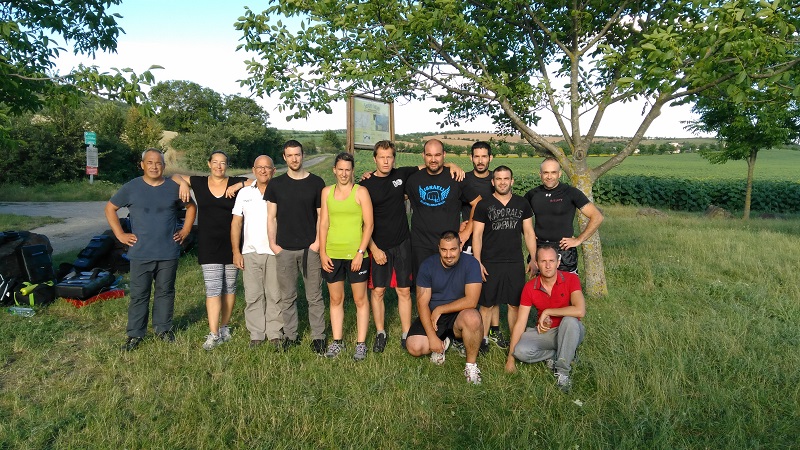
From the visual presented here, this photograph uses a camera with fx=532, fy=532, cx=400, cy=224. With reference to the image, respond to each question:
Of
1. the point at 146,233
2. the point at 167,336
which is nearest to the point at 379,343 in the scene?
the point at 167,336

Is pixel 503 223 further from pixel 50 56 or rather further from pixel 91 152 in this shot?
pixel 91 152

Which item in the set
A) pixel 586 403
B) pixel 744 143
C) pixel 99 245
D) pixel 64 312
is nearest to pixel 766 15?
pixel 586 403

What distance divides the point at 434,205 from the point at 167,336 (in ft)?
10.1

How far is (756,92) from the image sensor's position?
6.71 metres

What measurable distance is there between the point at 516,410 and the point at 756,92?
5.51 metres

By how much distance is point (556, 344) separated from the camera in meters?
4.58

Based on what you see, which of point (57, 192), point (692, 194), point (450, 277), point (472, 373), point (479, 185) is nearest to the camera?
point (472, 373)

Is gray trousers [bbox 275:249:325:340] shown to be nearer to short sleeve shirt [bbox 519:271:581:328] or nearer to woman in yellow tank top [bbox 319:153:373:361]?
woman in yellow tank top [bbox 319:153:373:361]

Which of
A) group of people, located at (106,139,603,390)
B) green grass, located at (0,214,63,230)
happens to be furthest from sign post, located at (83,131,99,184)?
group of people, located at (106,139,603,390)

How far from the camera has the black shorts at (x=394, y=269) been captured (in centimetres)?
532

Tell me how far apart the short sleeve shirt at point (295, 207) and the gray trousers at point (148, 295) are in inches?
50.5

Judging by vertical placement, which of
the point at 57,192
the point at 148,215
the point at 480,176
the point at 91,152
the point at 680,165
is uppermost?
the point at 91,152

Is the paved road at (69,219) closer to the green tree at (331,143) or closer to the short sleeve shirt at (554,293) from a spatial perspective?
the short sleeve shirt at (554,293)

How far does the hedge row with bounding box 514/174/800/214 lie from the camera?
24.2 metres
